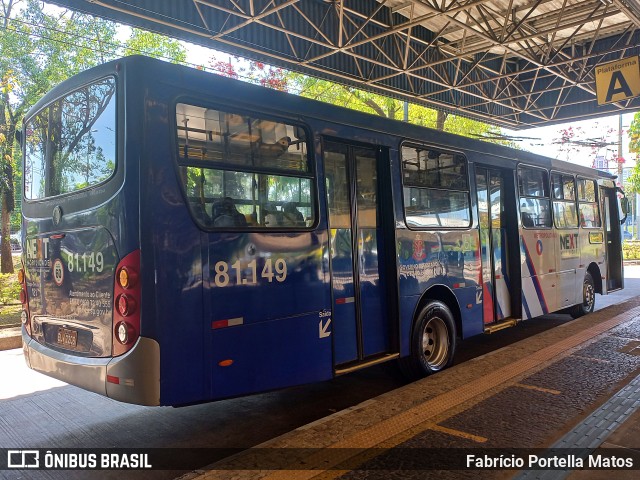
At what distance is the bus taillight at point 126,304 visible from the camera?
3.36 metres

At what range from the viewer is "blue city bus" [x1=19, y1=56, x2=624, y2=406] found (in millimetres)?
3436

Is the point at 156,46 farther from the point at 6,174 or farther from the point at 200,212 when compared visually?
the point at 200,212

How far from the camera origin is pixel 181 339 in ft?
11.4

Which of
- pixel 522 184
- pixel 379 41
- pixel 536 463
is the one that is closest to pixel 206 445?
pixel 536 463

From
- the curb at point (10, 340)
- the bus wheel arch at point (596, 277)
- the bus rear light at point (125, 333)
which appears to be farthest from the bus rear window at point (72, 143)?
the bus wheel arch at point (596, 277)

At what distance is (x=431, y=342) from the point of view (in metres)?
6.03

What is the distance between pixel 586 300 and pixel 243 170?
8477mm

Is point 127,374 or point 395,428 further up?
point 127,374

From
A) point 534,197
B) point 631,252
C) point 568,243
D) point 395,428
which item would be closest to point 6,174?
point 534,197

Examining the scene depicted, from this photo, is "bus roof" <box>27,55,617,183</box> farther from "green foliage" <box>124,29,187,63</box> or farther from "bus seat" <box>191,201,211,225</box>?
"green foliage" <box>124,29,187,63</box>

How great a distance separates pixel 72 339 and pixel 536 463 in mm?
→ 3564

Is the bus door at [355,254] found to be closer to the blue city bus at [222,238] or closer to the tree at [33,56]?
the blue city bus at [222,238]

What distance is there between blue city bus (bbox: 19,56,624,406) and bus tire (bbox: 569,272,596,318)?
471cm

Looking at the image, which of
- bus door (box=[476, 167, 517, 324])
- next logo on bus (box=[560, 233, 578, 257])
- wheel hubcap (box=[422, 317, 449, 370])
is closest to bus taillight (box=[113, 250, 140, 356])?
wheel hubcap (box=[422, 317, 449, 370])
